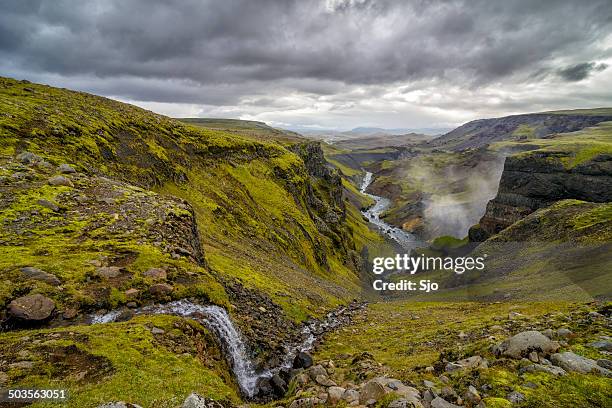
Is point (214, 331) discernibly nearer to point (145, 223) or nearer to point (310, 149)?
point (145, 223)

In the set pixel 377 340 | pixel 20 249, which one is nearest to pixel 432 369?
pixel 377 340

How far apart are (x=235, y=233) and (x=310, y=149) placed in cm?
9246

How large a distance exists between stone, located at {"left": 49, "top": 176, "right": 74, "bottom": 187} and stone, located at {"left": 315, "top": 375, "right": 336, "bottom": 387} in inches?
1011

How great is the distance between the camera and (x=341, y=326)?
41.8m

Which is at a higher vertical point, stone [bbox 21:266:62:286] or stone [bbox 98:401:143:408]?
stone [bbox 21:266:62:286]

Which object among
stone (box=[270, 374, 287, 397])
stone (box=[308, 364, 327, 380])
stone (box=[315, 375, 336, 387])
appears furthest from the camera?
stone (box=[270, 374, 287, 397])

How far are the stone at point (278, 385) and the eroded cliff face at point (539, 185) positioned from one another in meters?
125

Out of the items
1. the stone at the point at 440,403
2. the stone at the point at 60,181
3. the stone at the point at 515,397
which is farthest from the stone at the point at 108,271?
the stone at the point at 515,397

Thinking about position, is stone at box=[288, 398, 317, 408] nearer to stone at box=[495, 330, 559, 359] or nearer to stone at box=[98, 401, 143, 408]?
stone at box=[98, 401, 143, 408]

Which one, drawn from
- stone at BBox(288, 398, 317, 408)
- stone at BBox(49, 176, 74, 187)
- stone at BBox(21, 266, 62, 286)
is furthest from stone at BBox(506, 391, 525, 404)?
stone at BBox(49, 176, 74, 187)

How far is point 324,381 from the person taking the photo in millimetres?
18141

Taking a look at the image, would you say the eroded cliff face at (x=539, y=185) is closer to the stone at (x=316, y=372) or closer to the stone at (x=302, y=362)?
the stone at (x=302, y=362)

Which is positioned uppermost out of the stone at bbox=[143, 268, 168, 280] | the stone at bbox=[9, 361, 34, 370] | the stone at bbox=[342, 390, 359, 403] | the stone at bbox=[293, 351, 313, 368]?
the stone at bbox=[143, 268, 168, 280]

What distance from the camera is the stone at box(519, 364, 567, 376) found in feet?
49.0
